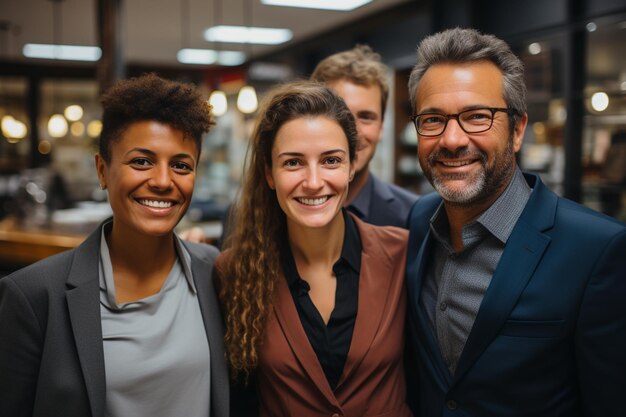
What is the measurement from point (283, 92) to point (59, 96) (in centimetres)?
1173

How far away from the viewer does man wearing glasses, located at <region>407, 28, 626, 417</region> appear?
1.38m

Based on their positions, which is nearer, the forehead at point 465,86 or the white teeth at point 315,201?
the forehead at point 465,86

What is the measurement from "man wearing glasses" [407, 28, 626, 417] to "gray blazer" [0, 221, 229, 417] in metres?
0.95

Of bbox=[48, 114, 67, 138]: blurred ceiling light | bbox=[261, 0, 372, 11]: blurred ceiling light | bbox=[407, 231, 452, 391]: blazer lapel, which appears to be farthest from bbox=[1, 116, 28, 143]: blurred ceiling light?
bbox=[407, 231, 452, 391]: blazer lapel

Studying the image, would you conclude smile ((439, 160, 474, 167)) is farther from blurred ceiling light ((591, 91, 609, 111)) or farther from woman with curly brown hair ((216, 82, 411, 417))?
blurred ceiling light ((591, 91, 609, 111))

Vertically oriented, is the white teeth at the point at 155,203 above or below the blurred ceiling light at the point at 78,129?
below

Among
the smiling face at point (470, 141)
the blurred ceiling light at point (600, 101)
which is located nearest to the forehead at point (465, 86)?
the smiling face at point (470, 141)

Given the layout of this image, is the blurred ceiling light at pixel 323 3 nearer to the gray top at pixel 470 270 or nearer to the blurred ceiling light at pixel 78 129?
the gray top at pixel 470 270

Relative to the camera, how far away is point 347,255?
6.03 ft

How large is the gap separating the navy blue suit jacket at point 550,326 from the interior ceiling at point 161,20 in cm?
592

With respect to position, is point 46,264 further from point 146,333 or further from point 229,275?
point 229,275

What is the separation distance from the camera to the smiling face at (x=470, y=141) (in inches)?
61.1

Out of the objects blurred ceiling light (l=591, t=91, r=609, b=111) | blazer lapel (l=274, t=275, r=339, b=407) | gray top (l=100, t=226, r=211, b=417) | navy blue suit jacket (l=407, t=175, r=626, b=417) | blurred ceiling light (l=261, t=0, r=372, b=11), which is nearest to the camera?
navy blue suit jacket (l=407, t=175, r=626, b=417)

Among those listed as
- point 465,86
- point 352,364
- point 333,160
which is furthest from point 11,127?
point 465,86
